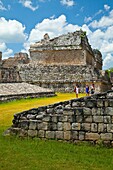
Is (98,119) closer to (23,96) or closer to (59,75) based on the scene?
(23,96)

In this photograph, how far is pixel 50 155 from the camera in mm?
7176

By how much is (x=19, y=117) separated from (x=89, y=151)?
2790mm

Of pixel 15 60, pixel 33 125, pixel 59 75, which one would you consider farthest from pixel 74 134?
pixel 15 60

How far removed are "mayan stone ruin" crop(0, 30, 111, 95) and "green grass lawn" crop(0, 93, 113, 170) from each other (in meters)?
19.0

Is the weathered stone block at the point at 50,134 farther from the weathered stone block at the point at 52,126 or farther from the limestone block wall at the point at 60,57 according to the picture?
the limestone block wall at the point at 60,57

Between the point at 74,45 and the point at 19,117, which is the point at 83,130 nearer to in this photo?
the point at 19,117

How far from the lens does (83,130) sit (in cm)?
830

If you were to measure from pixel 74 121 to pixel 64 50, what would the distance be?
2860cm

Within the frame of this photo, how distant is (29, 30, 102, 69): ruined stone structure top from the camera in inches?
1403

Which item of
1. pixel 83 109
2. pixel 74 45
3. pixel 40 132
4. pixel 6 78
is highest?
pixel 74 45

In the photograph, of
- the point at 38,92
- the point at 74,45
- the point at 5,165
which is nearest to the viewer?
the point at 5,165

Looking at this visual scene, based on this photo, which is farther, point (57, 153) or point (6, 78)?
point (6, 78)

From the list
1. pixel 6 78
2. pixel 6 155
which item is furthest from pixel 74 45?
pixel 6 155

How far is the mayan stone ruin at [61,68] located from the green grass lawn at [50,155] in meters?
19.0
